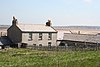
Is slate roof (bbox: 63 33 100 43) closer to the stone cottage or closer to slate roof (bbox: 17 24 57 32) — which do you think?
the stone cottage

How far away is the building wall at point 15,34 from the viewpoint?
62.6 m

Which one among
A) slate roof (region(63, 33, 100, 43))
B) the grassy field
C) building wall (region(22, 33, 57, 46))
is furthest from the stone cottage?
the grassy field

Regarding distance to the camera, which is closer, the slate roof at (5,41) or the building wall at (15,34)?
the slate roof at (5,41)

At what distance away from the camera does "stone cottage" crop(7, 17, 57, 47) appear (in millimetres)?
62281

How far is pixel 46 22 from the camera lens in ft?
230

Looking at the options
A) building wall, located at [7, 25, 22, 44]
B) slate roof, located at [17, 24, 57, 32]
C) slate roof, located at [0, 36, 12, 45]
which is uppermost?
slate roof, located at [17, 24, 57, 32]

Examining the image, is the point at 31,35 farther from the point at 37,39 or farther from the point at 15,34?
the point at 15,34

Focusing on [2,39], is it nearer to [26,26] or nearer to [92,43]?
[26,26]

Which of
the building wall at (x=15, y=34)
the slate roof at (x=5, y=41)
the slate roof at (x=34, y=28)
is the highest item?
the slate roof at (x=34, y=28)

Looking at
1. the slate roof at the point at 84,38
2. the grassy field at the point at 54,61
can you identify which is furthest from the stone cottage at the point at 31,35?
the grassy field at the point at 54,61

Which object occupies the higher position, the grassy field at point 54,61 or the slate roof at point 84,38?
the slate roof at point 84,38

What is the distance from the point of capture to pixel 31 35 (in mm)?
63344

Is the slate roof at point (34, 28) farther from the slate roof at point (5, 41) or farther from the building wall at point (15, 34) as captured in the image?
the slate roof at point (5, 41)

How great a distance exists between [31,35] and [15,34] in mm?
3843
